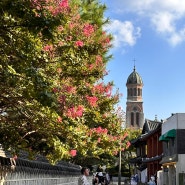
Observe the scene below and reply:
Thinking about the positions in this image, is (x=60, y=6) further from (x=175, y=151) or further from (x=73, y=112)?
(x=175, y=151)

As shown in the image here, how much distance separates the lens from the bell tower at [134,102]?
16275 cm

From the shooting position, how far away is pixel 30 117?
942 cm

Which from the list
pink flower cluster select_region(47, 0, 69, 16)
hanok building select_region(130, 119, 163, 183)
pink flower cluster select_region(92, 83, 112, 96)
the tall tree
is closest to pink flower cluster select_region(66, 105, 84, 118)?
the tall tree

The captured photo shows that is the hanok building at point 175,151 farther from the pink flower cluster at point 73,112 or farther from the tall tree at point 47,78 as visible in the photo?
the pink flower cluster at point 73,112

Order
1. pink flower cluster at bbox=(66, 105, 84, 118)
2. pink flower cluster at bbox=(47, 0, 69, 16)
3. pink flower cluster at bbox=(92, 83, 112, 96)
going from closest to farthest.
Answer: pink flower cluster at bbox=(47, 0, 69, 16), pink flower cluster at bbox=(66, 105, 84, 118), pink flower cluster at bbox=(92, 83, 112, 96)

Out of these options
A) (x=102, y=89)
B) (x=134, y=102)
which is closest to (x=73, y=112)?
(x=102, y=89)

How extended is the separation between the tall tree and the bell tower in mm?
148654

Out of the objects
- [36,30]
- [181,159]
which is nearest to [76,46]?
[36,30]

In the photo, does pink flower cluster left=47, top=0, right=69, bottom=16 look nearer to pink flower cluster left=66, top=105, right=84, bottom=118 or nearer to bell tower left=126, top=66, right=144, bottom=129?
pink flower cluster left=66, top=105, right=84, bottom=118

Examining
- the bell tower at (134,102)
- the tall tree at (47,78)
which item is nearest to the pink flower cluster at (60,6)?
the tall tree at (47,78)

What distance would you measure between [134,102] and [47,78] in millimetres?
159764

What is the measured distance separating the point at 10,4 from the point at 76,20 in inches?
229

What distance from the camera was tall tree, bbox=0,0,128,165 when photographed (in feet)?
21.3

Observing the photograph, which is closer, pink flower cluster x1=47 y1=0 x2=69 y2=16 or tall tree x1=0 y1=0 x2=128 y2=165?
tall tree x1=0 y1=0 x2=128 y2=165
